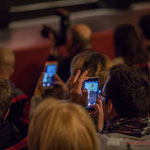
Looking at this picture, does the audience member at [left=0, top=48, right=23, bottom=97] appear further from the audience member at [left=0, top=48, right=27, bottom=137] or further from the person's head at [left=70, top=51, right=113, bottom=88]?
the person's head at [left=70, top=51, right=113, bottom=88]

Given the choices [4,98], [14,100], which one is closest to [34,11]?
[14,100]

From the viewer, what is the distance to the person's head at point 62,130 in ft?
3.00

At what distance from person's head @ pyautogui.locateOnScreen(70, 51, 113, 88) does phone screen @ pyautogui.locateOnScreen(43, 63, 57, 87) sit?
492mm

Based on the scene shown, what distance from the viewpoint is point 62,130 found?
0.92 metres

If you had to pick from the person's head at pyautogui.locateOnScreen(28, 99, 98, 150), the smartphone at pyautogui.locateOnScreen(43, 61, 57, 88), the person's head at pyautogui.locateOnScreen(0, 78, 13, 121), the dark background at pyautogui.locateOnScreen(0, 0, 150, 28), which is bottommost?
the person's head at pyautogui.locateOnScreen(28, 99, 98, 150)

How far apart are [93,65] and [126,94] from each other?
0.43 m

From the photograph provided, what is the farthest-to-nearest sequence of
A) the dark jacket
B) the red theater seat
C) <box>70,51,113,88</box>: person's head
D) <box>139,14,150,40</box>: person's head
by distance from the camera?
<box>139,14,150,40</box>: person's head → the red theater seat → <box>70,51,113,88</box>: person's head → the dark jacket

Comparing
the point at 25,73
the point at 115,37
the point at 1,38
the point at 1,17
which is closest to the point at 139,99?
the point at 115,37

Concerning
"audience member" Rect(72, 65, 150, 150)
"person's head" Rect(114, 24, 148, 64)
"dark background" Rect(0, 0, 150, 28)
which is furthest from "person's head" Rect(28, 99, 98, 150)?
"dark background" Rect(0, 0, 150, 28)

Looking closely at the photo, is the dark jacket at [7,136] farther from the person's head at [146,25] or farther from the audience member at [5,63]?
the person's head at [146,25]

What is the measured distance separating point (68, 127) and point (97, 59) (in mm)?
844

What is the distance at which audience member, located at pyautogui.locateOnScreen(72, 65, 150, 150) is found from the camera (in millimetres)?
1244

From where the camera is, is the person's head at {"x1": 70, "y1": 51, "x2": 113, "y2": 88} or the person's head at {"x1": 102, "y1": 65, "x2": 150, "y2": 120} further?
the person's head at {"x1": 70, "y1": 51, "x2": 113, "y2": 88}

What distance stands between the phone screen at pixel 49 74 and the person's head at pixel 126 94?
34.4 inches
